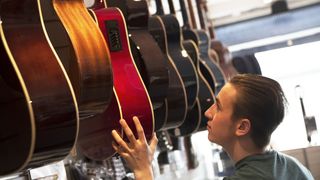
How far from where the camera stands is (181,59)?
6.68 feet

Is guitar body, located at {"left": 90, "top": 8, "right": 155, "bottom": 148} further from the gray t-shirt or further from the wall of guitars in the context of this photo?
the gray t-shirt

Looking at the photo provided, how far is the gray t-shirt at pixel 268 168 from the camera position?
1.28 m

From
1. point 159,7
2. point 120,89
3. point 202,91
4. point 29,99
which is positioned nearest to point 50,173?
point 120,89

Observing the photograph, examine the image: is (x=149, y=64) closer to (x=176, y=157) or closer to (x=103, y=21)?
(x=103, y=21)

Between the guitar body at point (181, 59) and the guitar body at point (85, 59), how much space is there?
1.97ft

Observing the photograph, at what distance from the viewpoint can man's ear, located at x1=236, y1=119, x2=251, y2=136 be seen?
1362 millimetres

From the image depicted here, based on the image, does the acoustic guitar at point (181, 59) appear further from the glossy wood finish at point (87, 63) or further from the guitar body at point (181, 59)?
the glossy wood finish at point (87, 63)

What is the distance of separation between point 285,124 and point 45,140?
2.45 metres

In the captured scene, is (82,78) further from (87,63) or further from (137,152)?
(137,152)

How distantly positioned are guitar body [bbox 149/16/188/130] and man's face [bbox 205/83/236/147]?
46cm

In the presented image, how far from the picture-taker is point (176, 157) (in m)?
2.51

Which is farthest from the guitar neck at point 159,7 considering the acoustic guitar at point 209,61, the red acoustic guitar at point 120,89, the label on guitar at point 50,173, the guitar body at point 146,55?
the label on guitar at point 50,173

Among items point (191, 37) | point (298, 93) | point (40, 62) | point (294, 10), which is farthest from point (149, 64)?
point (294, 10)

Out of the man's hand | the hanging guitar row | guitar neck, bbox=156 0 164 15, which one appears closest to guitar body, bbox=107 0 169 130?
the hanging guitar row
